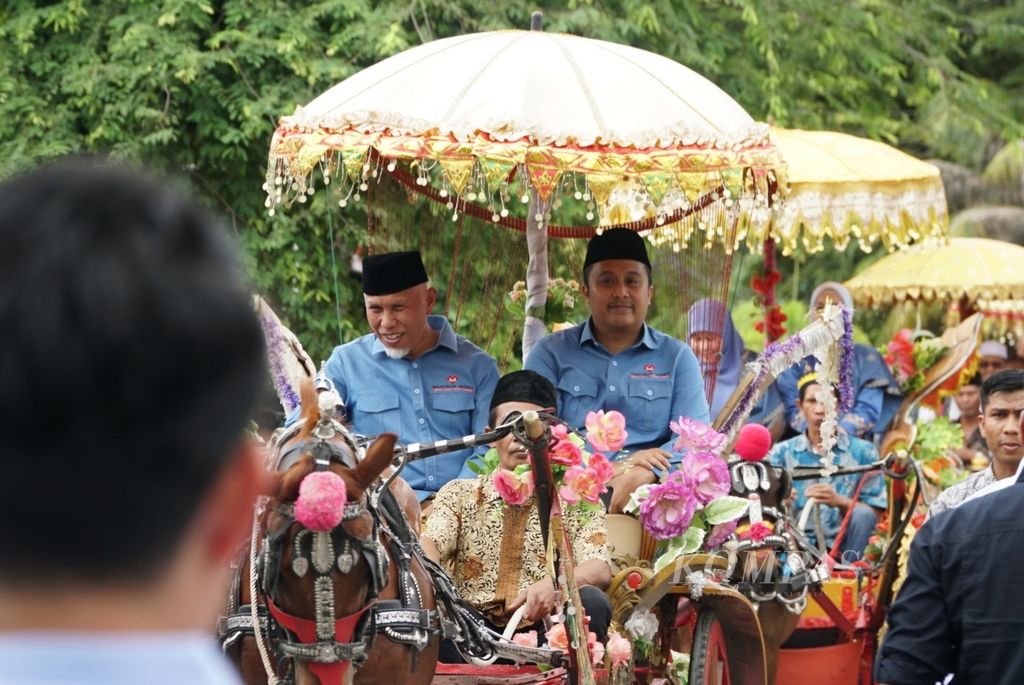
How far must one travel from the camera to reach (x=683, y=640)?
254 inches

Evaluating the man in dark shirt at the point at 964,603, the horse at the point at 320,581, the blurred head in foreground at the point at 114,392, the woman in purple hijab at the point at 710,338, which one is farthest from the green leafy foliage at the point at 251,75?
the blurred head in foreground at the point at 114,392

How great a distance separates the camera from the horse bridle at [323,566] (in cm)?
426

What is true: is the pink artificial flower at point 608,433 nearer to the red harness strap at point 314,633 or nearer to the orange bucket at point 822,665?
the red harness strap at point 314,633

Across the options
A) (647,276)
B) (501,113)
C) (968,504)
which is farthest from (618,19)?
(968,504)

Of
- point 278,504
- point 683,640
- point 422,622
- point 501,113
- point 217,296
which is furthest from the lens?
point 683,640

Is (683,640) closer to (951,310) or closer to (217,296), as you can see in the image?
(217,296)

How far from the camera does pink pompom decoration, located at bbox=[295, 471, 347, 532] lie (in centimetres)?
411

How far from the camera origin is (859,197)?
1062 cm

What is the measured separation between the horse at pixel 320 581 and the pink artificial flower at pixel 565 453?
76cm

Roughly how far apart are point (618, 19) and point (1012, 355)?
4400mm

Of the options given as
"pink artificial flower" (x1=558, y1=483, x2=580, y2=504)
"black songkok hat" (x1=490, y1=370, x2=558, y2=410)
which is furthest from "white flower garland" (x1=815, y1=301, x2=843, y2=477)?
"pink artificial flower" (x1=558, y1=483, x2=580, y2=504)

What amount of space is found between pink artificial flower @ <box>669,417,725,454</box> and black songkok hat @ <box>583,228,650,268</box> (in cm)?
117

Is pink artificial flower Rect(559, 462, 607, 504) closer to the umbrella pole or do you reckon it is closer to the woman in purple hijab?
the umbrella pole

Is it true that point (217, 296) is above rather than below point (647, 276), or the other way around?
above
